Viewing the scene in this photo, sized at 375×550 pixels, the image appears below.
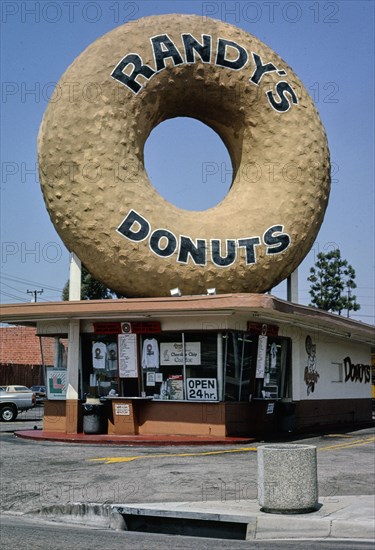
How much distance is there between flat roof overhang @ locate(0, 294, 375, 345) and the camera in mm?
17234

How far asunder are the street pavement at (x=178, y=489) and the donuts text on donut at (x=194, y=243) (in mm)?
4728

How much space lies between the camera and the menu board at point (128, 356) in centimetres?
1998

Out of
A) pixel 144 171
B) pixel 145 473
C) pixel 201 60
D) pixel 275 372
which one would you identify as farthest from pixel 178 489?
pixel 201 60

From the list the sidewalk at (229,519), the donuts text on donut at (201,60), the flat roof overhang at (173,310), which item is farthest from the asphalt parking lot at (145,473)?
the donuts text on donut at (201,60)

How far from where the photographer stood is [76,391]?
2044 centimetres

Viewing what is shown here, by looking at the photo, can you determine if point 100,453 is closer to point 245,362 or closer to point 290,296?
point 245,362

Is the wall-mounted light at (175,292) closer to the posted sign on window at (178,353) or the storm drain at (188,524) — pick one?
the posted sign on window at (178,353)

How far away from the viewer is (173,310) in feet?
59.6

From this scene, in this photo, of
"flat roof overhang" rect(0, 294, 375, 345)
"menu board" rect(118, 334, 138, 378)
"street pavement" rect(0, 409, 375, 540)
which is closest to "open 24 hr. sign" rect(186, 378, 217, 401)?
"menu board" rect(118, 334, 138, 378)

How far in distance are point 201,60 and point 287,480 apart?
13455 millimetres

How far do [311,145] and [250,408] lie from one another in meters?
7.12

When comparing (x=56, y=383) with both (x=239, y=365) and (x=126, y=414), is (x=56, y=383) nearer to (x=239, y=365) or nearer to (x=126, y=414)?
(x=126, y=414)

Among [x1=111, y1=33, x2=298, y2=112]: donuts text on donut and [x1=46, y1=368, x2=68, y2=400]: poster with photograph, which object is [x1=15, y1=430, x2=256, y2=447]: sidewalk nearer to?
[x1=46, y1=368, x2=68, y2=400]: poster with photograph

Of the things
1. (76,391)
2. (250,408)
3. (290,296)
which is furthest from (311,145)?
(76,391)
